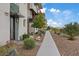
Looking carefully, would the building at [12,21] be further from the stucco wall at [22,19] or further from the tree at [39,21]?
the tree at [39,21]

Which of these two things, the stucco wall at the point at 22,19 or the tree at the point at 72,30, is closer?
the tree at the point at 72,30

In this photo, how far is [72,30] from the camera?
19.0 feet

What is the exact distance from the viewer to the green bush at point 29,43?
5.79 meters

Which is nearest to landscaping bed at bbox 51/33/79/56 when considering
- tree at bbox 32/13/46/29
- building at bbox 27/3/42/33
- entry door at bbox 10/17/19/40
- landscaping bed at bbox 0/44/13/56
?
tree at bbox 32/13/46/29

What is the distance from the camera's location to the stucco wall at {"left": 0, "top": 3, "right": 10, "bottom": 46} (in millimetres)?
5859

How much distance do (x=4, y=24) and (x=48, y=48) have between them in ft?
2.65

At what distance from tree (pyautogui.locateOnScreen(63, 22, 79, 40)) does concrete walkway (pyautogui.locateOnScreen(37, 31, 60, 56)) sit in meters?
0.28

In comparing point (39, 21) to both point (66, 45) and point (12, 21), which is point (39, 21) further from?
point (66, 45)

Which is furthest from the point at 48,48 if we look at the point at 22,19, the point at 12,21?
the point at 12,21

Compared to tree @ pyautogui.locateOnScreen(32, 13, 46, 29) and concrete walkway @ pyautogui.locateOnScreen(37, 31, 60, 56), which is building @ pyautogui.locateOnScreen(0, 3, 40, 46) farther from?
concrete walkway @ pyautogui.locateOnScreen(37, 31, 60, 56)

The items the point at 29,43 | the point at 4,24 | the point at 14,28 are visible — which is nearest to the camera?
the point at 29,43

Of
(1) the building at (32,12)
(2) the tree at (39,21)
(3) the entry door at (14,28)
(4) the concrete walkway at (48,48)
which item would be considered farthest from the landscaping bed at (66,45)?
(3) the entry door at (14,28)

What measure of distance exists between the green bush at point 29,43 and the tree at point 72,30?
0.55m

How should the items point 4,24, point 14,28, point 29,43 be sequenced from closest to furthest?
point 29,43
point 4,24
point 14,28
